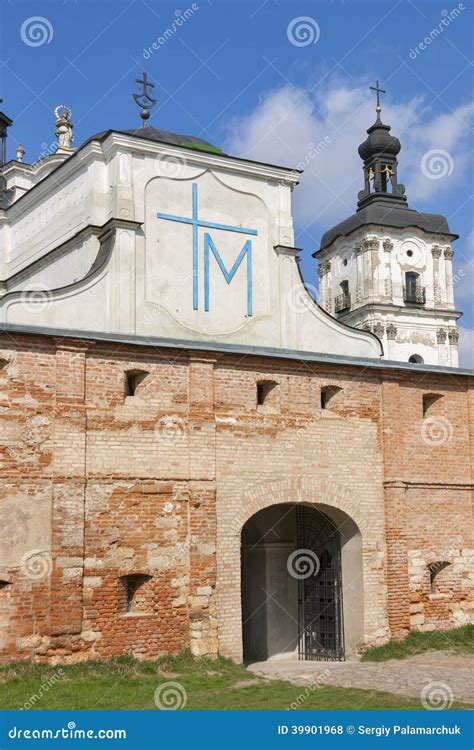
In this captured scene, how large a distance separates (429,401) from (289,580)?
4278mm

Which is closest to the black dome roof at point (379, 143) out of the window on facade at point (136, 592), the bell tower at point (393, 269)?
the bell tower at point (393, 269)

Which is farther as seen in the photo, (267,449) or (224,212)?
(224,212)

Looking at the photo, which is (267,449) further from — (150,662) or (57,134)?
(57,134)

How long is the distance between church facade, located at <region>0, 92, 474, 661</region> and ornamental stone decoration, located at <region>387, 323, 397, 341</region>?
22.2 meters

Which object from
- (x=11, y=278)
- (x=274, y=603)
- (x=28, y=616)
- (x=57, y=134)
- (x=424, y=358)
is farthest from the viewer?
(x=424, y=358)

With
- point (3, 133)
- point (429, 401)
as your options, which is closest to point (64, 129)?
point (3, 133)

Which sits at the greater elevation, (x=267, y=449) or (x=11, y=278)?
(x=11, y=278)

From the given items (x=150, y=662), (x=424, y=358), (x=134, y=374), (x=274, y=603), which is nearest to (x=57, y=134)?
(x=134, y=374)

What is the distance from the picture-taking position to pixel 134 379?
47.8 ft

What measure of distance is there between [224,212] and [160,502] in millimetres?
6219

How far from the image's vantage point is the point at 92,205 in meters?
17.0

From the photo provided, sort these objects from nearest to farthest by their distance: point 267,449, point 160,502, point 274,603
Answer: point 160,502
point 267,449
point 274,603

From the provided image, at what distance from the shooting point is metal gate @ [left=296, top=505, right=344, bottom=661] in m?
16.3

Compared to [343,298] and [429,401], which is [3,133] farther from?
[343,298]
